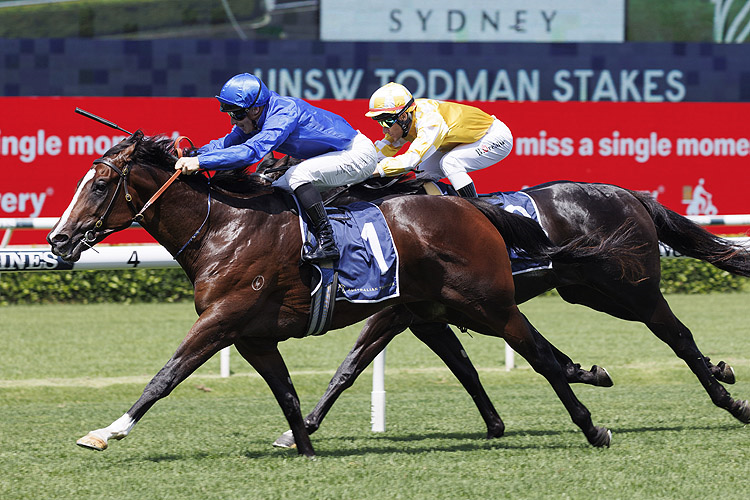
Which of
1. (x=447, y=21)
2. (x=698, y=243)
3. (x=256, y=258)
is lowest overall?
(x=698, y=243)

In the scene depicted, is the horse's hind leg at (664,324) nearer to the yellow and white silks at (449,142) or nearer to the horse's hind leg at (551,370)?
the horse's hind leg at (551,370)

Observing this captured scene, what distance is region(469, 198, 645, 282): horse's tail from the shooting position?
4973mm

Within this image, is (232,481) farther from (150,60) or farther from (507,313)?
(150,60)

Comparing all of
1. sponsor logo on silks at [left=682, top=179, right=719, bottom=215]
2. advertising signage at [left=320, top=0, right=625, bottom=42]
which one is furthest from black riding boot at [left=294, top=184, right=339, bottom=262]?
advertising signage at [left=320, top=0, right=625, bottom=42]

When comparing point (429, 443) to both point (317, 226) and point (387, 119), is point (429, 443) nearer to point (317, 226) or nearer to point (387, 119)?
point (317, 226)

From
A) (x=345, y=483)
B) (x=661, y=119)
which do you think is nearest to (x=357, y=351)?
(x=345, y=483)

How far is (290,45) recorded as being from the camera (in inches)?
522

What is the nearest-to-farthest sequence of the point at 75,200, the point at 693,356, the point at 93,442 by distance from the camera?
the point at 93,442 → the point at 75,200 → the point at 693,356

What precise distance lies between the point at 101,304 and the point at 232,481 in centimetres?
785

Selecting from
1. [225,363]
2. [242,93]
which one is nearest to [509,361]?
[225,363]

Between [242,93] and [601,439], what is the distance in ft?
6.83

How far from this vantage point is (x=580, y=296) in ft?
18.6

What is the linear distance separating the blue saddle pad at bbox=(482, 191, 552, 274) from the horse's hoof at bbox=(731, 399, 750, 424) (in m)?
1.10

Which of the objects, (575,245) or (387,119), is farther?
Answer: (387,119)
